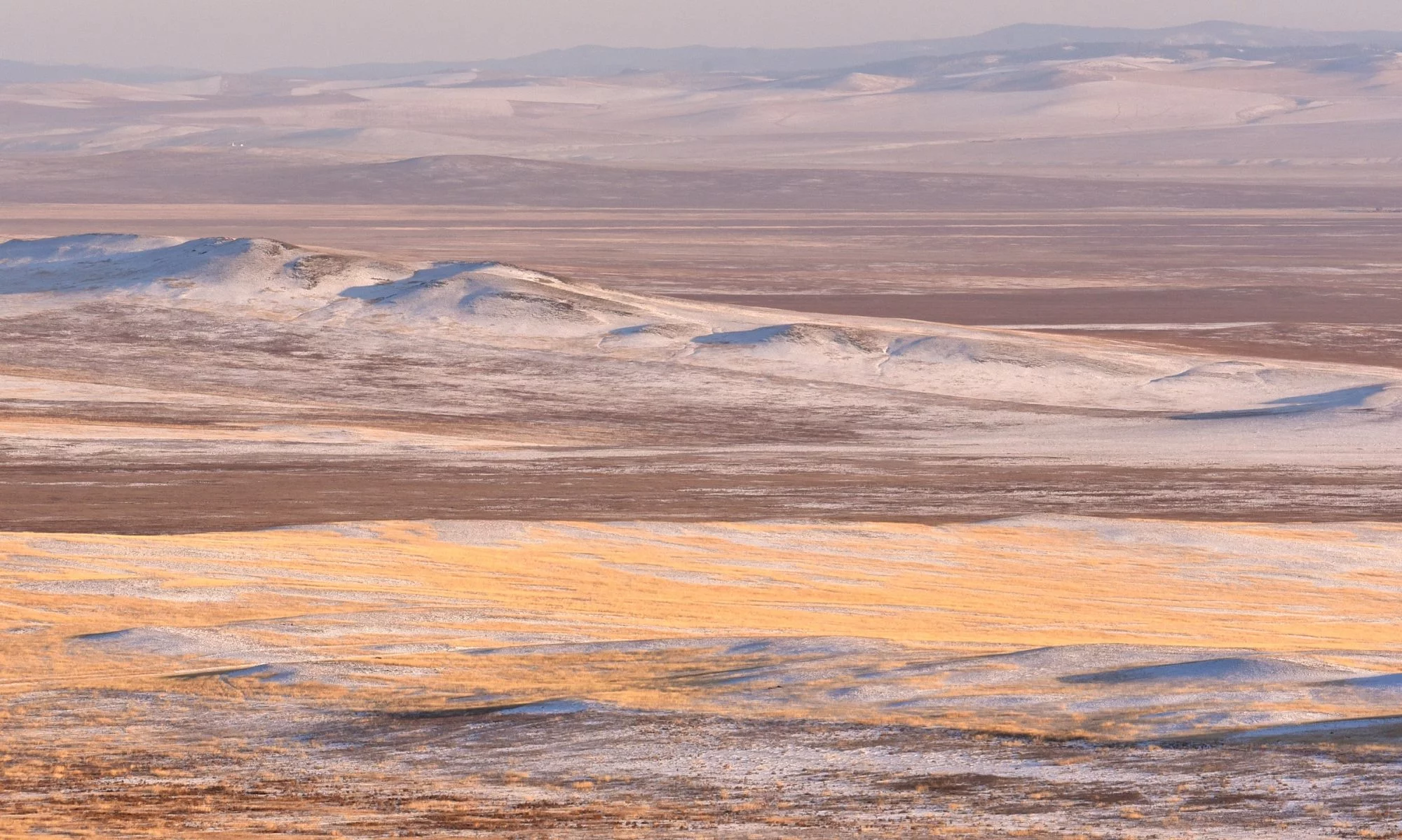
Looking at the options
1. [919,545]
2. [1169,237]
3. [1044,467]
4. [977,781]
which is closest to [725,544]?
[919,545]

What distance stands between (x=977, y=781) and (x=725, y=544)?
944 centimetres

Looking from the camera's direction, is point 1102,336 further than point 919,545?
Yes

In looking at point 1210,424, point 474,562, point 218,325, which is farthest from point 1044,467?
point 218,325

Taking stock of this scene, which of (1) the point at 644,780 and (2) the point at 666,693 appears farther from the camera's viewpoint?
(2) the point at 666,693

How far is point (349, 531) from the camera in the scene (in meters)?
18.5

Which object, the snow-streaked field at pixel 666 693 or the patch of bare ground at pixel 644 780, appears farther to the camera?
the snow-streaked field at pixel 666 693

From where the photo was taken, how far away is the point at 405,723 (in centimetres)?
1109

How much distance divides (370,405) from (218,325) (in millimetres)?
8169

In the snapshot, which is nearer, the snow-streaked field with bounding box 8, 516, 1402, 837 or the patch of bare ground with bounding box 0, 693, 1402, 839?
the patch of bare ground with bounding box 0, 693, 1402, 839

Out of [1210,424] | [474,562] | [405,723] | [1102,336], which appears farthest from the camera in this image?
[1102,336]

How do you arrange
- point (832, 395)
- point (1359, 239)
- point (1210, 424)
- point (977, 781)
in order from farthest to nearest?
point (1359, 239), point (832, 395), point (1210, 424), point (977, 781)

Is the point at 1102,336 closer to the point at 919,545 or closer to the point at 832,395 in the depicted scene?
the point at 832,395

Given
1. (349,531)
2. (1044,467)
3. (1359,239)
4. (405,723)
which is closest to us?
(405,723)

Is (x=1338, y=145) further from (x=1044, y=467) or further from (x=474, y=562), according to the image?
(x=474, y=562)
